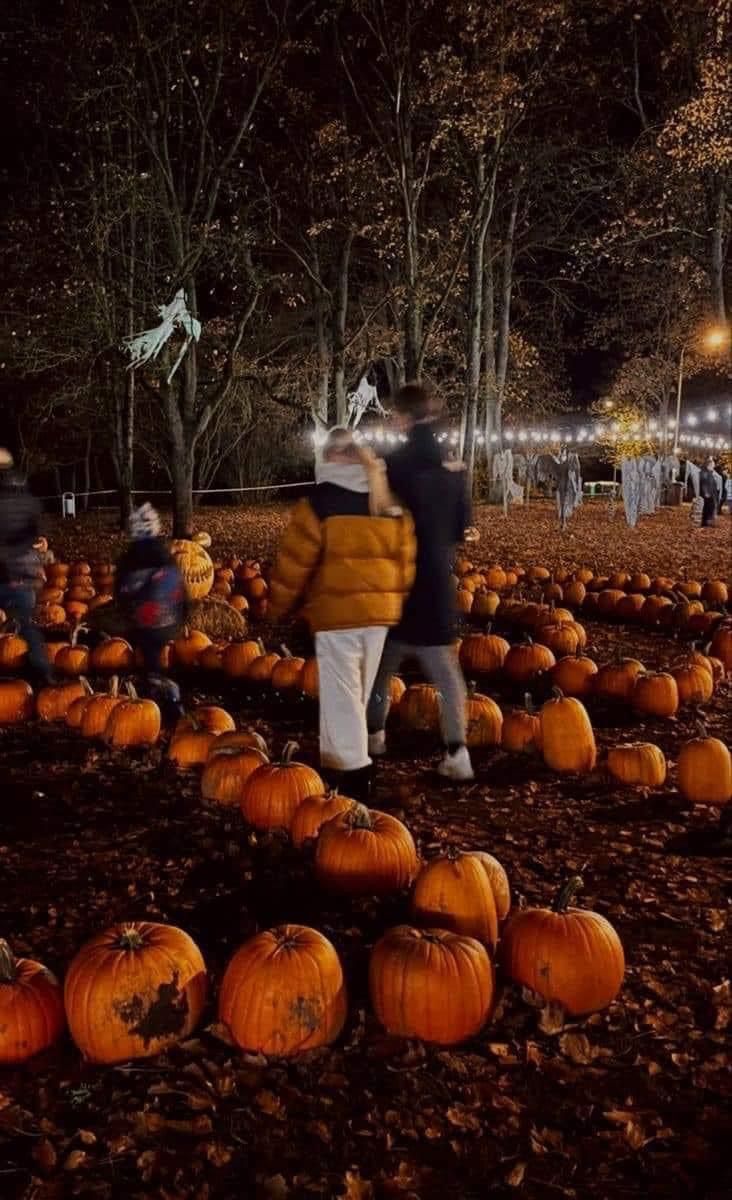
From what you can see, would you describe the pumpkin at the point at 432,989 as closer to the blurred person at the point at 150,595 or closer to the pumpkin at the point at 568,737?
the pumpkin at the point at 568,737

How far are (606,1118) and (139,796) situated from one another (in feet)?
10.2

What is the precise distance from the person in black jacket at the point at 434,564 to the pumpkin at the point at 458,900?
1840mm

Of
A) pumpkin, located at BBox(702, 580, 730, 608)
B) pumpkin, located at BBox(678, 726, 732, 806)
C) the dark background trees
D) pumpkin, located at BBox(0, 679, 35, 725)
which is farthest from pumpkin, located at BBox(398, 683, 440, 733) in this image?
the dark background trees

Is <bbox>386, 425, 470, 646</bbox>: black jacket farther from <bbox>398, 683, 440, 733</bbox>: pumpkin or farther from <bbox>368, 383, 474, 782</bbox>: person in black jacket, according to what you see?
<bbox>398, 683, 440, 733</bbox>: pumpkin

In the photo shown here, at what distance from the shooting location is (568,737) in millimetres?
5516

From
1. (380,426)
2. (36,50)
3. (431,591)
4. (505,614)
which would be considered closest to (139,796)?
(431,591)

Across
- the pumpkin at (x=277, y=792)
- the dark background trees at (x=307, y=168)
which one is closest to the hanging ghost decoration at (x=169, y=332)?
the dark background trees at (x=307, y=168)

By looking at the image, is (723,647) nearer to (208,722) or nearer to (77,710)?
(208,722)

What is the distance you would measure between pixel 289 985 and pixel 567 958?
922mm

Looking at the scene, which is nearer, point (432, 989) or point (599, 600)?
point (432, 989)

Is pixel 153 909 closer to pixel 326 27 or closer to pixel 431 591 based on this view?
pixel 431 591

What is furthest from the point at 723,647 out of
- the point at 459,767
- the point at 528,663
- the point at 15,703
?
the point at 15,703

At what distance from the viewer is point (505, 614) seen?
10102mm

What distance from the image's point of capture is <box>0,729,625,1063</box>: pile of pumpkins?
115 inches
